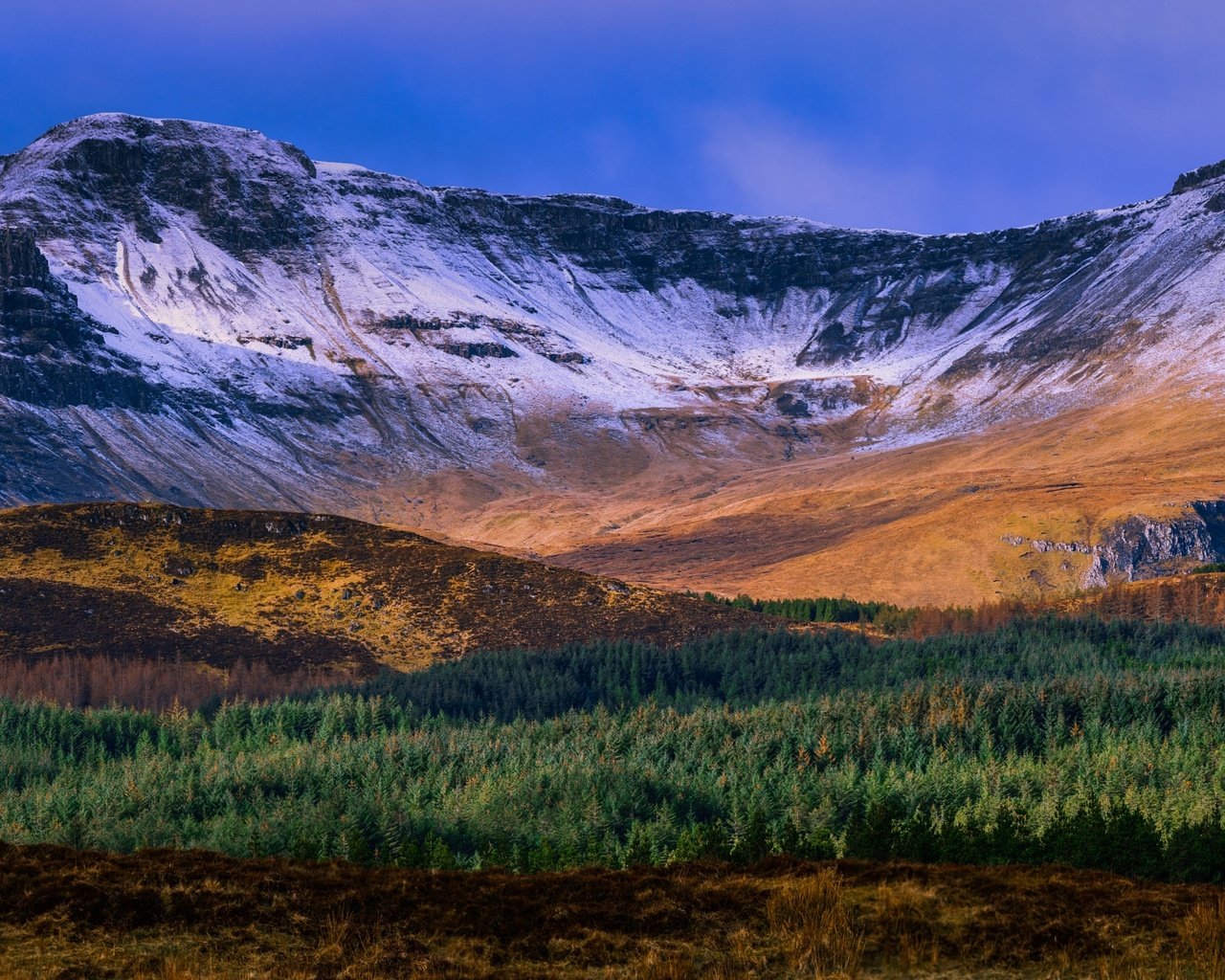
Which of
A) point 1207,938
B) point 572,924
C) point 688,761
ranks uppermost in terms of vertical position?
point 688,761

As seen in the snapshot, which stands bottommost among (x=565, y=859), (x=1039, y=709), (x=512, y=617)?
(x=565, y=859)

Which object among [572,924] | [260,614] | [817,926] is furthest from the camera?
[260,614]

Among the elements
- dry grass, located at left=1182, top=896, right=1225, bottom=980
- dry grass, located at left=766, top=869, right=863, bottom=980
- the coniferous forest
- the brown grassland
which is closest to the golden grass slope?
the coniferous forest

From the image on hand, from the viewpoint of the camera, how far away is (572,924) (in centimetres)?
4172

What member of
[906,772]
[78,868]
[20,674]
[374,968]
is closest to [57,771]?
[20,674]

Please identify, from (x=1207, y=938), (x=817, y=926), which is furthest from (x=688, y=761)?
(x=1207, y=938)

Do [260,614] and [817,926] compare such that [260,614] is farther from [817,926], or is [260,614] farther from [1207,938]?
[1207,938]

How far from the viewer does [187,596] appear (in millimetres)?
189500

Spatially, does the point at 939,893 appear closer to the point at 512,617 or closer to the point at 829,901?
the point at 829,901

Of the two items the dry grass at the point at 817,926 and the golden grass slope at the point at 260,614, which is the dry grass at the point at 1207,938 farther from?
the golden grass slope at the point at 260,614

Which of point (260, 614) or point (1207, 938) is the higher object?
point (260, 614)

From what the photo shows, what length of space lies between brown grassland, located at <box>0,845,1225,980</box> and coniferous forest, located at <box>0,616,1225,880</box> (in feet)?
99.8

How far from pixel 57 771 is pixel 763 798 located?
64.6 meters

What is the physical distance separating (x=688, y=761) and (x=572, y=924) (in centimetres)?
7970
